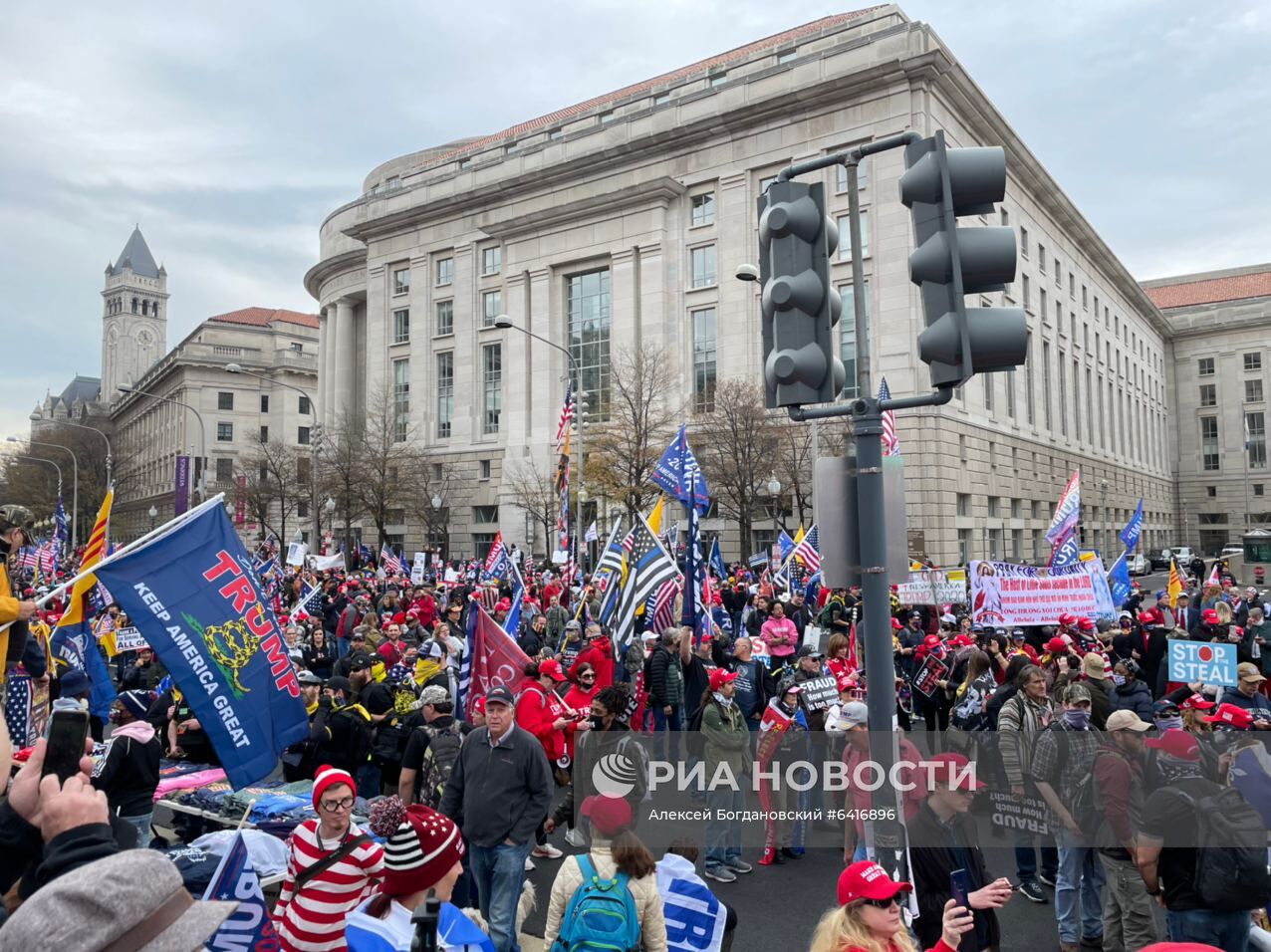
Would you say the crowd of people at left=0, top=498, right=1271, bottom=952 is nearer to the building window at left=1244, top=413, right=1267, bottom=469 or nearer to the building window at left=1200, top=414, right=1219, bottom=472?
the building window at left=1244, top=413, right=1267, bottom=469

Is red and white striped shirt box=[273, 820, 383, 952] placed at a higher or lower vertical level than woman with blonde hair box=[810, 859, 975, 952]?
lower

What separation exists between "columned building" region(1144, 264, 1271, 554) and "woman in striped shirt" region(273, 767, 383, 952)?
89.2 meters

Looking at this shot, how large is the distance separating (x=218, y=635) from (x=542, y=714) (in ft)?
10.9

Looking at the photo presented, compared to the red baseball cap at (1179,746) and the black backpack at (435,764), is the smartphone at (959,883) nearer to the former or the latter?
the red baseball cap at (1179,746)

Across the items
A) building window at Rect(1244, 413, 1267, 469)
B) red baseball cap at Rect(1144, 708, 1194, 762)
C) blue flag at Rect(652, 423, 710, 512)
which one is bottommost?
red baseball cap at Rect(1144, 708, 1194, 762)

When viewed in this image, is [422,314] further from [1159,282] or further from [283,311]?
[1159,282]

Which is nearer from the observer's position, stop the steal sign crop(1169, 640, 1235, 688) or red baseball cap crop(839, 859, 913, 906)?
red baseball cap crop(839, 859, 913, 906)

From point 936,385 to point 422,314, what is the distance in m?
52.0

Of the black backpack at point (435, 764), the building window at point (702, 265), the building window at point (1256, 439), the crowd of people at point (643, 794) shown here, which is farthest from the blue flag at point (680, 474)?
the building window at point (1256, 439)

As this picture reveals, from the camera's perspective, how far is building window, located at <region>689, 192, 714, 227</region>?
43.3 meters

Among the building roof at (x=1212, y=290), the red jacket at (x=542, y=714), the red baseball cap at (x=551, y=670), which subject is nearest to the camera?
the red jacket at (x=542, y=714)

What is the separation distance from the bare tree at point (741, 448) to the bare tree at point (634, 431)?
92.5 inches

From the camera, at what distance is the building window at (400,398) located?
53.9 m

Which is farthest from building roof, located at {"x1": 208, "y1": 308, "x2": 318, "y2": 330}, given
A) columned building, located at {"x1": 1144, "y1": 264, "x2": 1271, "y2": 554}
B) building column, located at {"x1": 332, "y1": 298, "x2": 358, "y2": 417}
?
columned building, located at {"x1": 1144, "y1": 264, "x2": 1271, "y2": 554}
